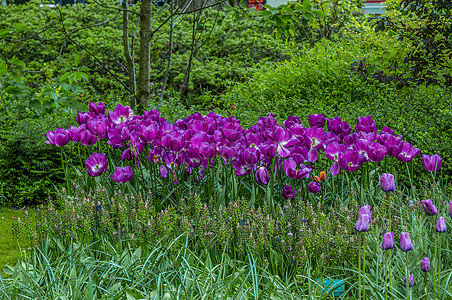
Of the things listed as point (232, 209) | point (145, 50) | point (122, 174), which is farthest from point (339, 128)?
point (145, 50)

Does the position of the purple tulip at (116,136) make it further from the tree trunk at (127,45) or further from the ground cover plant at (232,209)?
the tree trunk at (127,45)

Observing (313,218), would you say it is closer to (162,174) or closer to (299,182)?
(299,182)

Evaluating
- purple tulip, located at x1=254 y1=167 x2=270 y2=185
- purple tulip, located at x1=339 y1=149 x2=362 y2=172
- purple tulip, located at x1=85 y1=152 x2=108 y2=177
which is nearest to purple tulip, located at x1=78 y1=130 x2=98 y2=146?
purple tulip, located at x1=85 y1=152 x2=108 y2=177

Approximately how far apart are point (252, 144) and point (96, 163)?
1029mm

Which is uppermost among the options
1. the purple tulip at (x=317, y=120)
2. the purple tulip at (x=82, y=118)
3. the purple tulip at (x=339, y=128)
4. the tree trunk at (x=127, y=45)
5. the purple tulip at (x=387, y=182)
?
the tree trunk at (x=127, y=45)

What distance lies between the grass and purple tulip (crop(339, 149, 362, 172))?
2.18 meters

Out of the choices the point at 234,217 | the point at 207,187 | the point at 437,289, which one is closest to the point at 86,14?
the point at 207,187

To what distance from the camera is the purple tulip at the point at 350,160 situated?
8.67ft

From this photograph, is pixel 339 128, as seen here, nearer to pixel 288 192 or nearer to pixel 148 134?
pixel 288 192

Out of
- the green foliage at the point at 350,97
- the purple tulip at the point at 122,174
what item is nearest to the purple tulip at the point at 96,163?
the purple tulip at the point at 122,174

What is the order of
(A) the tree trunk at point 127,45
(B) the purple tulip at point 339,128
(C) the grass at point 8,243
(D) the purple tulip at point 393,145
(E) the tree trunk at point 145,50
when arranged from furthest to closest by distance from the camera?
(A) the tree trunk at point 127,45 → (E) the tree trunk at point 145,50 → (C) the grass at point 8,243 → (B) the purple tulip at point 339,128 → (D) the purple tulip at point 393,145

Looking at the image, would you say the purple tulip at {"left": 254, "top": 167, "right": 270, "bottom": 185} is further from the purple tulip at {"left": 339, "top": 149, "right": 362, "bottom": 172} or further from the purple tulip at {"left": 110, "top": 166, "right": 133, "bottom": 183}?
the purple tulip at {"left": 110, "top": 166, "right": 133, "bottom": 183}

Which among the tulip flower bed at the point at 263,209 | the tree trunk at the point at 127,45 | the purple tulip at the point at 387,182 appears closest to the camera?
the purple tulip at the point at 387,182

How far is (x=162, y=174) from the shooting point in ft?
9.85
